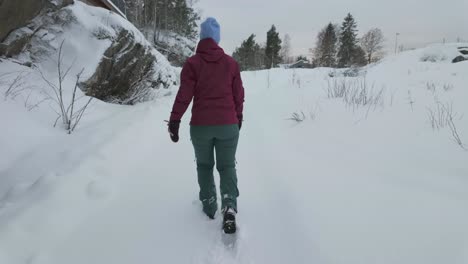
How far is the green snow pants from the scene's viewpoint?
2303 millimetres

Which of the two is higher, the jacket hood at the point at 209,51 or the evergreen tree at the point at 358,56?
the evergreen tree at the point at 358,56

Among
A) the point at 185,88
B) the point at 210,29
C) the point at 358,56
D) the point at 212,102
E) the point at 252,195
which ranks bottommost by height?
the point at 252,195

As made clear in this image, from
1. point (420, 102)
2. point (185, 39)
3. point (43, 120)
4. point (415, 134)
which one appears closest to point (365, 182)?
point (415, 134)

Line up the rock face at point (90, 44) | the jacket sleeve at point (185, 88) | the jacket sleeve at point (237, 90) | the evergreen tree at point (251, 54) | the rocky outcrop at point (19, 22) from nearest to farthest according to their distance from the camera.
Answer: the jacket sleeve at point (185, 88)
the jacket sleeve at point (237, 90)
the rocky outcrop at point (19, 22)
the rock face at point (90, 44)
the evergreen tree at point (251, 54)

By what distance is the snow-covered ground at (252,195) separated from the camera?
6.53 ft

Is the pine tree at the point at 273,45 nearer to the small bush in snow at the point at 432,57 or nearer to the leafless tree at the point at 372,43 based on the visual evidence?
the leafless tree at the point at 372,43

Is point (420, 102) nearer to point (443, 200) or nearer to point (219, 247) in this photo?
point (443, 200)

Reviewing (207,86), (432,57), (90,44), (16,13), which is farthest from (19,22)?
(432,57)

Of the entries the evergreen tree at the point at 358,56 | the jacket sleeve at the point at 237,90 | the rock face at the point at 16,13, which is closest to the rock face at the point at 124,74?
the rock face at the point at 16,13

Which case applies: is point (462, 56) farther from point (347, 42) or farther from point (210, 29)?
point (347, 42)

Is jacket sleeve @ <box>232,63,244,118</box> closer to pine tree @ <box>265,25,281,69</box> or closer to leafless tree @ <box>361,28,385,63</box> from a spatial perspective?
pine tree @ <box>265,25,281,69</box>

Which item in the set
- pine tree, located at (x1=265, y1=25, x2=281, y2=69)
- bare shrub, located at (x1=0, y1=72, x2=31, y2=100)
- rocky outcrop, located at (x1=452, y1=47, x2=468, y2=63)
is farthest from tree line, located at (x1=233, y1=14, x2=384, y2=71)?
bare shrub, located at (x1=0, y1=72, x2=31, y2=100)

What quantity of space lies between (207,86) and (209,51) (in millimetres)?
269

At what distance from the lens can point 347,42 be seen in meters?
41.8
